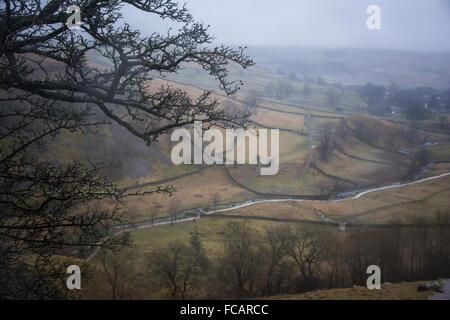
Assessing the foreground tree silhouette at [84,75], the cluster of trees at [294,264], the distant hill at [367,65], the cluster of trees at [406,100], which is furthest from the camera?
the distant hill at [367,65]

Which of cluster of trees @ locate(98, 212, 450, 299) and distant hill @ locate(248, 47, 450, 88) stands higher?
distant hill @ locate(248, 47, 450, 88)

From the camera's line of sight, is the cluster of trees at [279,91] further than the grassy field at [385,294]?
Yes

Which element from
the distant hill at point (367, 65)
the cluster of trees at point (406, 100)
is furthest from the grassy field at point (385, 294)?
the distant hill at point (367, 65)

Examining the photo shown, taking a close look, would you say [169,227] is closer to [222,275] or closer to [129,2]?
[222,275]

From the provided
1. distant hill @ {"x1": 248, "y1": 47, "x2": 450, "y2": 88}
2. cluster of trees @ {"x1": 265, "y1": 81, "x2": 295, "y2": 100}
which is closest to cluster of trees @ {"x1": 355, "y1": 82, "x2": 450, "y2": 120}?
distant hill @ {"x1": 248, "y1": 47, "x2": 450, "y2": 88}

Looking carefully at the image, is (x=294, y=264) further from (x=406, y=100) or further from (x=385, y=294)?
(x=406, y=100)

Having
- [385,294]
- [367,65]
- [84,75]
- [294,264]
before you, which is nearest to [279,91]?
[367,65]

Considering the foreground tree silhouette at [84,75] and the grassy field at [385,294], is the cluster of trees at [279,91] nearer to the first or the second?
the grassy field at [385,294]

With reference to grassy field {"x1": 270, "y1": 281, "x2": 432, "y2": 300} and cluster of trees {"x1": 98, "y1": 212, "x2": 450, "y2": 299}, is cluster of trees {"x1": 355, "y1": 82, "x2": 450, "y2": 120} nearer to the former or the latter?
cluster of trees {"x1": 98, "y1": 212, "x2": 450, "y2": 299}

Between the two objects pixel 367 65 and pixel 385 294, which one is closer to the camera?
pixel 385 294

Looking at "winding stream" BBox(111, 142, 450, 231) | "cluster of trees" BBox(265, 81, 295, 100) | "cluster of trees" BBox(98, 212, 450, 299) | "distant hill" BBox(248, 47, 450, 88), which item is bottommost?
"cluster of trees" BBox(98, 212, 450, 299)
